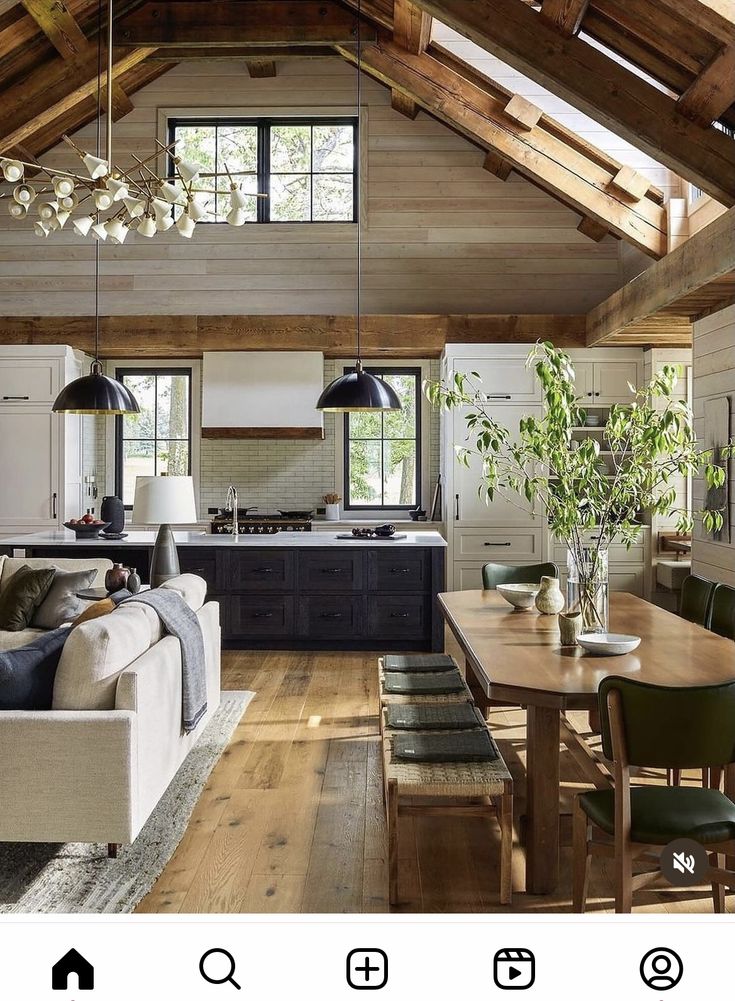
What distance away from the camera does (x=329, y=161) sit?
25.2ft

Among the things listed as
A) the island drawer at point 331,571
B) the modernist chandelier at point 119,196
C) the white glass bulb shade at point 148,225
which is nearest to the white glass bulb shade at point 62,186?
the modernist chandelier at point 119,196

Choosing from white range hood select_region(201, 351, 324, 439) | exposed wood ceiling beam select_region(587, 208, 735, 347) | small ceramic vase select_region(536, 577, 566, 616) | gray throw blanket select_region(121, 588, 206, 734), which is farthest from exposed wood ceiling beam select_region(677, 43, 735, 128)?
white range hood select_region(201, 351, 324, 439)

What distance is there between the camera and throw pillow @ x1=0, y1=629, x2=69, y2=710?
8.23 ft

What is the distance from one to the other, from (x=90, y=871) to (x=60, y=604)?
91.0 inches

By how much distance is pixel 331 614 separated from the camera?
5688 mm

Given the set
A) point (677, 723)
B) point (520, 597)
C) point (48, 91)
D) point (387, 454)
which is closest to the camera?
point (677, 723)

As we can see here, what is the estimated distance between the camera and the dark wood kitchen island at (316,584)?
5656mm

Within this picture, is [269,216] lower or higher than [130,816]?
higher

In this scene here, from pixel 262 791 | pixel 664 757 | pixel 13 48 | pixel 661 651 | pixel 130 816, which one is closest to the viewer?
pixel 664 757

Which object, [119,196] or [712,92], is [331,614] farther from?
[712,92]

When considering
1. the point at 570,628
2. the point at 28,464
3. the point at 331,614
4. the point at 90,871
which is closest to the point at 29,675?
the point at 90,871

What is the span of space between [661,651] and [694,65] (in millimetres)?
2495

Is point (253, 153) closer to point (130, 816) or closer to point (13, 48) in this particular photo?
point (13, 48)
